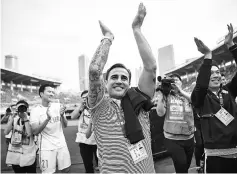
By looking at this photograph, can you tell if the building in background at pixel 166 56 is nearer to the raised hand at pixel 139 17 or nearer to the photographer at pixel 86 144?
the photographer at pixel 86 144

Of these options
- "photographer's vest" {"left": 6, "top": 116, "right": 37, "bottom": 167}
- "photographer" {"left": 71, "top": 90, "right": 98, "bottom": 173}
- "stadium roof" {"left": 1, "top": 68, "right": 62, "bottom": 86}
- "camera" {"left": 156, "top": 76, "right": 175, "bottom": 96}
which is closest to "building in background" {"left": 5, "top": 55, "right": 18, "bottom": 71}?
"stadium roof" {"left": 1, "top": 68, "right": 62, "bottom": 86}

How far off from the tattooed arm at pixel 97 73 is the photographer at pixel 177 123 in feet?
6.50

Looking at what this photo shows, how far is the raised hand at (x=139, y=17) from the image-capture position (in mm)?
1554

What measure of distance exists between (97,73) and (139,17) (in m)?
0.62

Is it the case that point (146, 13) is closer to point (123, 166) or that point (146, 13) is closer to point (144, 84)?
point (144, 84)

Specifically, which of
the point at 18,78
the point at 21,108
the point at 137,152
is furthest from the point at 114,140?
the point at 18,78

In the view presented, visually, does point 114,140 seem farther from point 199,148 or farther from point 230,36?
point 199,148

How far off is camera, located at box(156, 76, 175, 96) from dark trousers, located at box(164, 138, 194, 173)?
896mm

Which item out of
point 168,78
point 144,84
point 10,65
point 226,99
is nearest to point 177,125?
point 168,78

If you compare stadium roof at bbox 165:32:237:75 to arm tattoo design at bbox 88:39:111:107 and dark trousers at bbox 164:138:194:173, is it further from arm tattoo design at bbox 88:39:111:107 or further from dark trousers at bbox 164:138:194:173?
arm tattoo design at bbox 88:39:111:107

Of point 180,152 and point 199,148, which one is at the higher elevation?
point 180,152

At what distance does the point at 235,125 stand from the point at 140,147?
1294 millimetres

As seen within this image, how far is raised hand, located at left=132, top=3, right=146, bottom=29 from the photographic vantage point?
1.55 meters

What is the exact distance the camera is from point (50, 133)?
328cm
